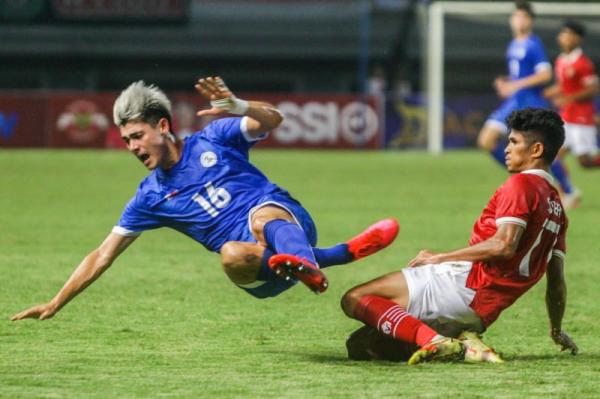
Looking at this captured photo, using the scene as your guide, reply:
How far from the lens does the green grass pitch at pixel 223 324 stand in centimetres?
543

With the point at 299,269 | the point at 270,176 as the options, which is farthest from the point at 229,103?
the point at 270,176

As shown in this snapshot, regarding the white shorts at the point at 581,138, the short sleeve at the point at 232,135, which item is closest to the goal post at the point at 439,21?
the white shorts at the point at 581,138

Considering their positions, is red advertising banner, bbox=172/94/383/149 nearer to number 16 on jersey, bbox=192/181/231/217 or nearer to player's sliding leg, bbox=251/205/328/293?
number 16 on jersey, bbox=192/181/231/217

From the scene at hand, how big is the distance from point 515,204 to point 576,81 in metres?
11.6

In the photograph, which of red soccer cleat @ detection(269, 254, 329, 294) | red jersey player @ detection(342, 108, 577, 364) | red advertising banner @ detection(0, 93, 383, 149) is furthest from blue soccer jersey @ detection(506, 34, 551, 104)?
red advertising banner @ detection(0, 93, 383, 149)

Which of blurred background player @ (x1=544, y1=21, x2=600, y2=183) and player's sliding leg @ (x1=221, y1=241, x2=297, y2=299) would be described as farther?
blurred background player @ (x1=544, y1=21, x2=600, y2=183)

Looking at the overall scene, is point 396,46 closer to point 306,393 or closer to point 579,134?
point 579,134

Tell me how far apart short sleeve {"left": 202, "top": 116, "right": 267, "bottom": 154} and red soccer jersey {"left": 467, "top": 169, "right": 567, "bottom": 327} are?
1338mm

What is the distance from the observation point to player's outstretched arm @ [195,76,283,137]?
20.0 ft

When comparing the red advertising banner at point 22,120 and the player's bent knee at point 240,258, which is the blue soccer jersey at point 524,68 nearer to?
the player's bent knee at point 240,258

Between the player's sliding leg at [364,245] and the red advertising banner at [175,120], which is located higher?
the player's sliding leg at [364,245]

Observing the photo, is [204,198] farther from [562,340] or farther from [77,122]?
[77,122]

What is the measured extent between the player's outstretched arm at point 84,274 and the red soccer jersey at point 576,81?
11.2 meters

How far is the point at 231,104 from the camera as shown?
246 inches
